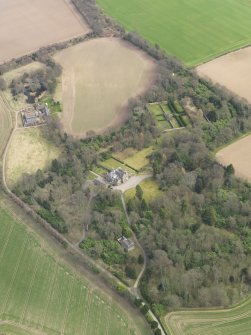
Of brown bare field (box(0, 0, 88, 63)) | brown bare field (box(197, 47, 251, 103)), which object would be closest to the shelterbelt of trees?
brown bare field (box(197, 47, 251, 103))

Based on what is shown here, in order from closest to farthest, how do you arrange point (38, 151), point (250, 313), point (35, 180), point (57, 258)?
point (250, 313) < point (57, 258) < point (35, 180) < point (38, 151)

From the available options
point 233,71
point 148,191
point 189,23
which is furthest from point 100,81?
point 148,191

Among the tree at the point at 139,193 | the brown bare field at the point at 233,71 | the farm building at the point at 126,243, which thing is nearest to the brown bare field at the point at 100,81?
the brown bare field at the point at 233,71

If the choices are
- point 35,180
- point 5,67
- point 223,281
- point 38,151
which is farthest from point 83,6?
point 223,281

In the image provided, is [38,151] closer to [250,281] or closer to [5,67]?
[5,67]

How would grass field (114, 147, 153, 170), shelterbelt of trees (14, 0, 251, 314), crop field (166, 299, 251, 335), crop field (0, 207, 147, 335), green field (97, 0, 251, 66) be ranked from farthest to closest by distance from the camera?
green field (97, 0, 251, 66), grass field (114, 147, 153, 170), shelterbelt of trees (14, 0, 251, 314), crop field (0, 207, 147, 335), crop field (166, 299, 251, 335)

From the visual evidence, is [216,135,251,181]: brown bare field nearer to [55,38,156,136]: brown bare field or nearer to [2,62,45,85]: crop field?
[55,38,156,136]: brown bare field
